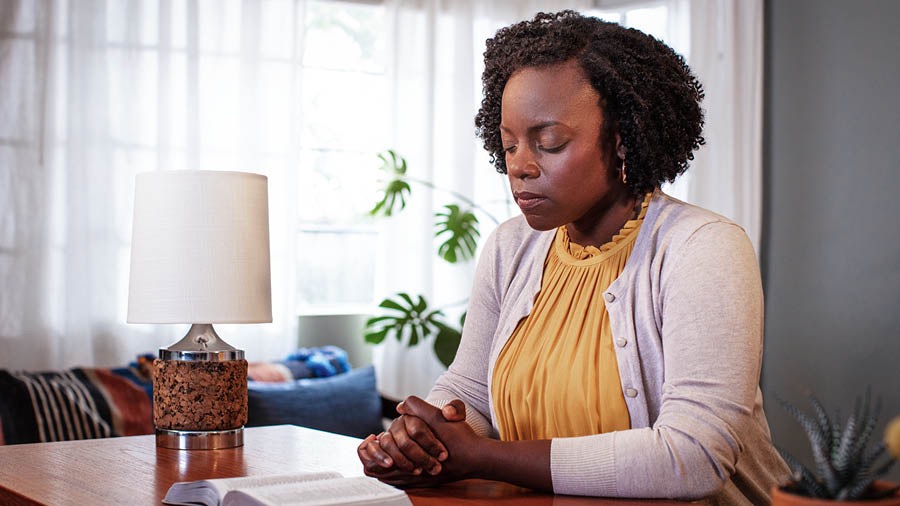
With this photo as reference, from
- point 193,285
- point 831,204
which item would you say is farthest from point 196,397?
point 831,204

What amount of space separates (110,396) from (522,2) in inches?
98.2

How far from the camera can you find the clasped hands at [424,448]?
1.42 meters

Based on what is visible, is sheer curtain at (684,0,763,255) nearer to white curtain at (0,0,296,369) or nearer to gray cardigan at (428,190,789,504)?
white curtain at (0,0,296,369)

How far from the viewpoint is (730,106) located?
4.33m

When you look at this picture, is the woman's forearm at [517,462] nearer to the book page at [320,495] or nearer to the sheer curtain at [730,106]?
the book page at [320,495]

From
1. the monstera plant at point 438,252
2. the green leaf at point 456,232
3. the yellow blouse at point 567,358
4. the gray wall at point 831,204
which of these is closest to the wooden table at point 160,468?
the yellow blouse at point 567,358

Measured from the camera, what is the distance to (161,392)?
193 cm

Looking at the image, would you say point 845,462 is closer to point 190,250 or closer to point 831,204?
point 190,250

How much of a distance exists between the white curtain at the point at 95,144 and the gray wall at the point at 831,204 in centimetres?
212

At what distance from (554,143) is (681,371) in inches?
16.5

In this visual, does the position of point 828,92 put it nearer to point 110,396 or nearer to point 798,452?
point 798,452

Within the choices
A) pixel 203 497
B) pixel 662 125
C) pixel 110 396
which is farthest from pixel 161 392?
pixel 110 396

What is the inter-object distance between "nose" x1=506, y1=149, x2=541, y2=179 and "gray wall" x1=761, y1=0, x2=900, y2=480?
8.87 feet

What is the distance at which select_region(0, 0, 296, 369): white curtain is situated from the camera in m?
3.53
